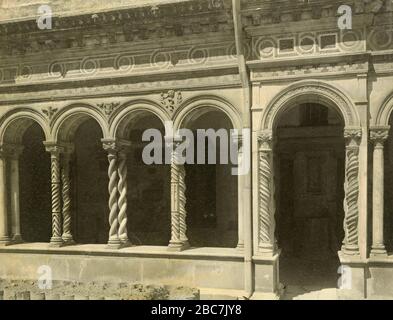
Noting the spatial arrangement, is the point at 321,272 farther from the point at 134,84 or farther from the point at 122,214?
the point at 134,84

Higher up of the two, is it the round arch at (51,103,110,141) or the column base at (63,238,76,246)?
the round arch at (51,103,110,141)

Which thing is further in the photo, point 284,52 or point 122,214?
point 122,214

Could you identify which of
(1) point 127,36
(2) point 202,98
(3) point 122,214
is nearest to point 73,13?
(1) point 127,36

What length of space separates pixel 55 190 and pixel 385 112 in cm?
697

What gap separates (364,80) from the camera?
23.1 ft

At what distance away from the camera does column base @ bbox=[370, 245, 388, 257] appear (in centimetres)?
712

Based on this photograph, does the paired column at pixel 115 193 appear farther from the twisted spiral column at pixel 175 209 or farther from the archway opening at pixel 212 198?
the archway opening at pixel 212 198

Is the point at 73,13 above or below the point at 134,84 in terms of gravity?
above

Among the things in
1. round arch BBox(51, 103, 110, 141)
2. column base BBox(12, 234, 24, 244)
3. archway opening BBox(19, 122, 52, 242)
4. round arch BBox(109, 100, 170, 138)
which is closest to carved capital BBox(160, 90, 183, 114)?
round arch BBox(109, 100, 170, 138)

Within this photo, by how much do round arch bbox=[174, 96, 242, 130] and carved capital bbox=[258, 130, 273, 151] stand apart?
47cm

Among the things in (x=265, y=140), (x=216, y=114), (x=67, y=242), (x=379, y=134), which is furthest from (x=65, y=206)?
(x=379, y=134)

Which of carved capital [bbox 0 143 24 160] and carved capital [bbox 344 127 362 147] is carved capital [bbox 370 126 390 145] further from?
carved capital [bbox 0 143 24 160]

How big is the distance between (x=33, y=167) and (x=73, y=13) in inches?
192
